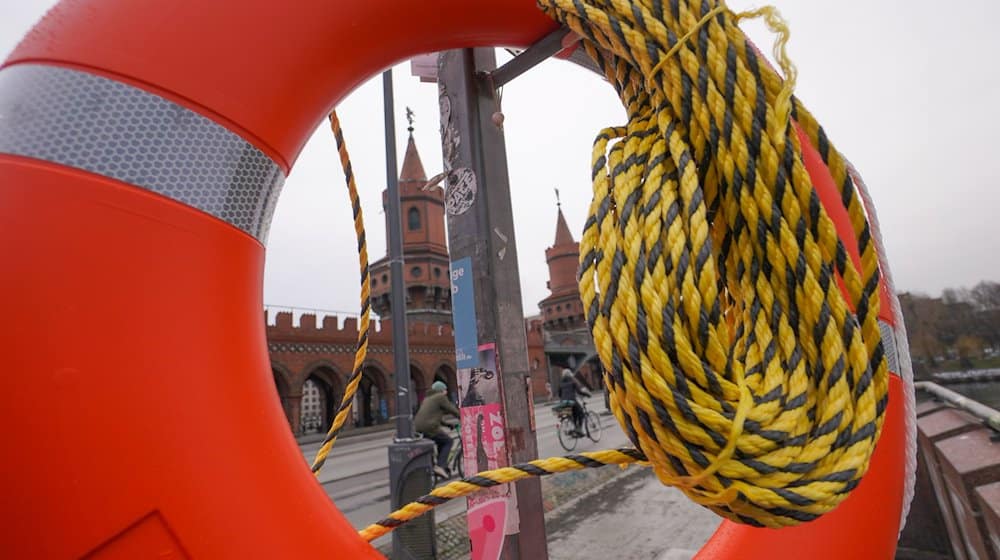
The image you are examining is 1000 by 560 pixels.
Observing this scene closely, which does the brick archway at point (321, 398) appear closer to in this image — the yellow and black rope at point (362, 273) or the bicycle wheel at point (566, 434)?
the bicycle wheel at point (566, 434)

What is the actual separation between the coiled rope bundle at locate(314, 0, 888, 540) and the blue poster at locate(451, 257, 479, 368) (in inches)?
34.0

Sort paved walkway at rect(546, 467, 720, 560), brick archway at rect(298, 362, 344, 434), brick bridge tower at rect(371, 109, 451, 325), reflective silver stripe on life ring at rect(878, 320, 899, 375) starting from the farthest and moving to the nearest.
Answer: brick bridge tower at rect(371, 109, 451, 325)
brick archway at rect(298, 362, 344, 434)
paved walkway at rect(546, 467, 720, 560)
reflective silver stripe on life ring at rect(878, 320, 899, 375)

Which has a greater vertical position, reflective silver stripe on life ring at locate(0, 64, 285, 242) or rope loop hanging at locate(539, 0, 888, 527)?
reflective silver stripe on life ring at locate(0, 64, 285, 242)

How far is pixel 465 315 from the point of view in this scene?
5.28 feet

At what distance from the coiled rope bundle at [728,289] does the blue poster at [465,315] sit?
0.86 metres

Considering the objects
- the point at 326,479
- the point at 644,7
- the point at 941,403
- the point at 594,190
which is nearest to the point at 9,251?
the point at 594,190

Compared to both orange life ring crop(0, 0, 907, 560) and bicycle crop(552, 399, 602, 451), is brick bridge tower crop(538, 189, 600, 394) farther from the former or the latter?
orange life ring crop(0, 0, 907, 560)

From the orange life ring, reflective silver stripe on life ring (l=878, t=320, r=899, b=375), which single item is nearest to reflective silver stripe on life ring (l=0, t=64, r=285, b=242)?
the orange life ring

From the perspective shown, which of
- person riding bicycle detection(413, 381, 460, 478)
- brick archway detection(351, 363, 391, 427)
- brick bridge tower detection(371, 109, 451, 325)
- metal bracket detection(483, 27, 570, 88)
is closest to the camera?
metal bracket detection(483, 27, 570, 88)

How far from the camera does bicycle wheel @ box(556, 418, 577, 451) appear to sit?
8095mm

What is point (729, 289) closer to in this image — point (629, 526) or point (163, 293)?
point (163, 293)

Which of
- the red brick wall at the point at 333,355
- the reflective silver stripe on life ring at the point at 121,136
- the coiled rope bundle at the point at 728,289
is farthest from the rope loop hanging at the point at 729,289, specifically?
the red brick wall at the point at 333,355

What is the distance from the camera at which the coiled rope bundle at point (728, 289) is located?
1.91 feet

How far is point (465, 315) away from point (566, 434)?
296 inches
